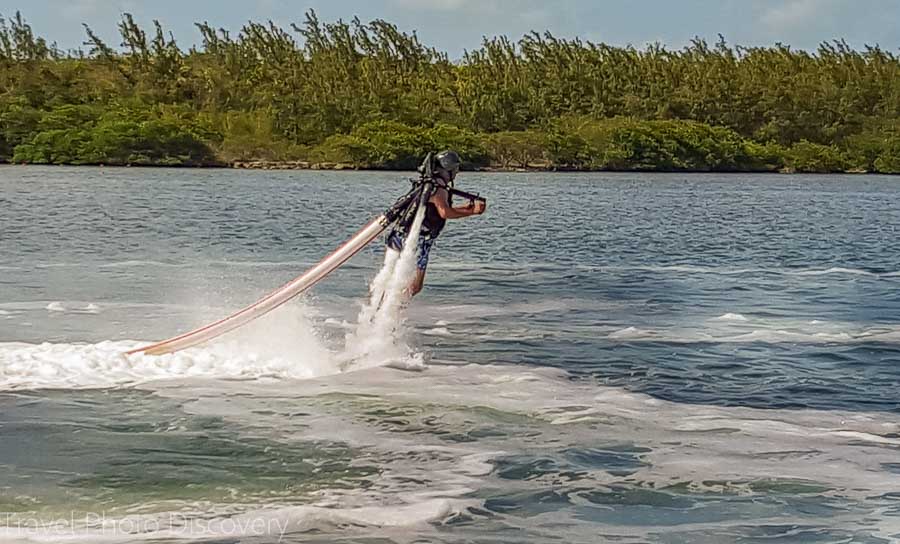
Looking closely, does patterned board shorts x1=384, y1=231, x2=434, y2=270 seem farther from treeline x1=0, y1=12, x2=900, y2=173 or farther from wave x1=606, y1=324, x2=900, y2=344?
treeline x1=0, y1=12, x2=900, y2=173

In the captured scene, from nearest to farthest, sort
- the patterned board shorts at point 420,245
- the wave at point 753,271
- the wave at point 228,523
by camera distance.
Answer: the wave at point 228,523, the patterned board shorts at point 420,245, the wave at point 753,271

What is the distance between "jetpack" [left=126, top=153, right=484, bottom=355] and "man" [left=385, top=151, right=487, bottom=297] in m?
0.06

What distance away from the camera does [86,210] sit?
41.3 meters

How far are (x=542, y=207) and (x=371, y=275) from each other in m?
26.8

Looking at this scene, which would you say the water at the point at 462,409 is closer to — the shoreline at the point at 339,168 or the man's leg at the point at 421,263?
the man's leg at the point at 421,263

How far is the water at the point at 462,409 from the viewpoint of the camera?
Answer: 25.3 feet

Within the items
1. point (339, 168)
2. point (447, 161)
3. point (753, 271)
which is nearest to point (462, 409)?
point (447, 161)

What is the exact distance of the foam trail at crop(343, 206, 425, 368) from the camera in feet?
40.7

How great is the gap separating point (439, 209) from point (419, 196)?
22 centimetres

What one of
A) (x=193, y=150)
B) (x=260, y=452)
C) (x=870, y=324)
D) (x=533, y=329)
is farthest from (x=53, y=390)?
(x=193, y=150)

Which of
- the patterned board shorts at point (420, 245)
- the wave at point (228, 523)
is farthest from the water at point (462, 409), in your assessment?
the patterned board shorts at point (420, 245)

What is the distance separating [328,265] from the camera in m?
12.6

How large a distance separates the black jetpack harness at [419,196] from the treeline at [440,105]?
77138 mm

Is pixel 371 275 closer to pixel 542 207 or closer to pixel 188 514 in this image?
pixel 188 514
